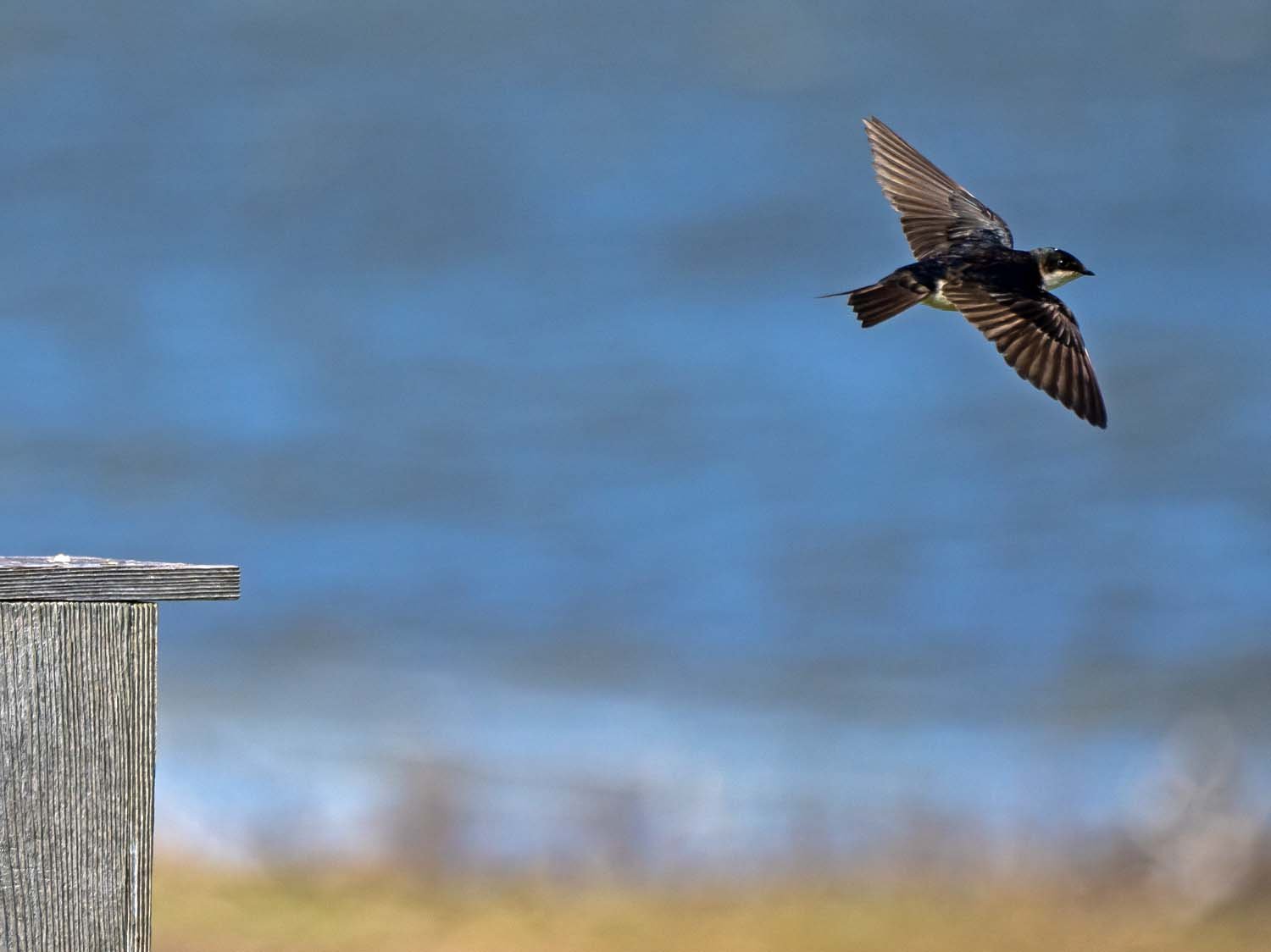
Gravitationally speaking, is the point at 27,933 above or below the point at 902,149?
below

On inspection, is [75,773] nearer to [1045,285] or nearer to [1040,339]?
[1040,339]

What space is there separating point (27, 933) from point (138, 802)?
377 mm

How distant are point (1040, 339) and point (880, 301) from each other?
817 millimetres

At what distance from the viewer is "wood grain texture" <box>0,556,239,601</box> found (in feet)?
11.0

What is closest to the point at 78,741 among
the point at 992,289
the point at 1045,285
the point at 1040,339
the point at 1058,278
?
the point at 1040,339

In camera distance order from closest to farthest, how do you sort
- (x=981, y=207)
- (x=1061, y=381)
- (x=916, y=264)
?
(x=1061, y=381)
(x=916, y=264)
(x=981, y=207)

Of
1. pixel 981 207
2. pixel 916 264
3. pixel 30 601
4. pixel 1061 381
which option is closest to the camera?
pixel 30 601

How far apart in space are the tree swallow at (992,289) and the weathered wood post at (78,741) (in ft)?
13.7

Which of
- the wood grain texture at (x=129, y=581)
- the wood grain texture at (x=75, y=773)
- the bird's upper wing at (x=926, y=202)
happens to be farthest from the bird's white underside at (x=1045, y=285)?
the wood grain texture at (x=75, y=773)

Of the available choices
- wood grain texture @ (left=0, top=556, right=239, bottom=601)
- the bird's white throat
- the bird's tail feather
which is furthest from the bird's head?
wood grain texture @ (left=0, top=556, right=239, bottom=601)

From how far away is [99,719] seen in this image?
3430 millimetres

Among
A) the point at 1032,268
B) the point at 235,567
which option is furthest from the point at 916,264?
the point at 235,567

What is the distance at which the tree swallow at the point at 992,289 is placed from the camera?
684cm

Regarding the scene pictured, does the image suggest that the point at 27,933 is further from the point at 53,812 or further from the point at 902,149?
the point at 902,149
